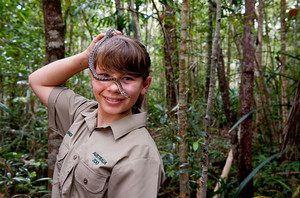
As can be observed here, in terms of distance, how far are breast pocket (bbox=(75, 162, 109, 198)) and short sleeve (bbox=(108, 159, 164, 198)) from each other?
57 millimetres

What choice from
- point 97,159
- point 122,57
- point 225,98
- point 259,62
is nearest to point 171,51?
point 225,98

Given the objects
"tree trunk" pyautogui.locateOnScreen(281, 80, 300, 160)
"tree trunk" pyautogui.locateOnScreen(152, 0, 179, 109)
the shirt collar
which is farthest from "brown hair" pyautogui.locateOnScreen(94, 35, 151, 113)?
"tree trunk" pyautogui.locateOnScreen(281, 80, 300, 160)

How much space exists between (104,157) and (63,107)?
585mm

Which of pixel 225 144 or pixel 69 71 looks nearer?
pixel 69 71

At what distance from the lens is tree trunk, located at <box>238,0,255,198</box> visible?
2402mm

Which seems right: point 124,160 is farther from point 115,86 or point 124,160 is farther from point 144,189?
point 115,86

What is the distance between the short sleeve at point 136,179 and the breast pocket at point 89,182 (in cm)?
6

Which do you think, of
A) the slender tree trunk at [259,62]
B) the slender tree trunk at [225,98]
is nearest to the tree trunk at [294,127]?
the slender tree trunk at [225,98]

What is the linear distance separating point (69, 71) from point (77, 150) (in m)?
0.52

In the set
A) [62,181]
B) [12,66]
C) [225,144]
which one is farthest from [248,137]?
[12,66]

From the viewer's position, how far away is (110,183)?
929mm

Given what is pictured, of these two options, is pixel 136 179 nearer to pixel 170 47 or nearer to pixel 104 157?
pixel 104 157

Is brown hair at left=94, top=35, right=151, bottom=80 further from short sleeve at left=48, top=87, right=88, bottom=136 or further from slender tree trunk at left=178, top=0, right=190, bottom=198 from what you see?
slender tree trunk at left=178, top=0, right=190, bottom=198

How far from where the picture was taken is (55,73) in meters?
1.41
